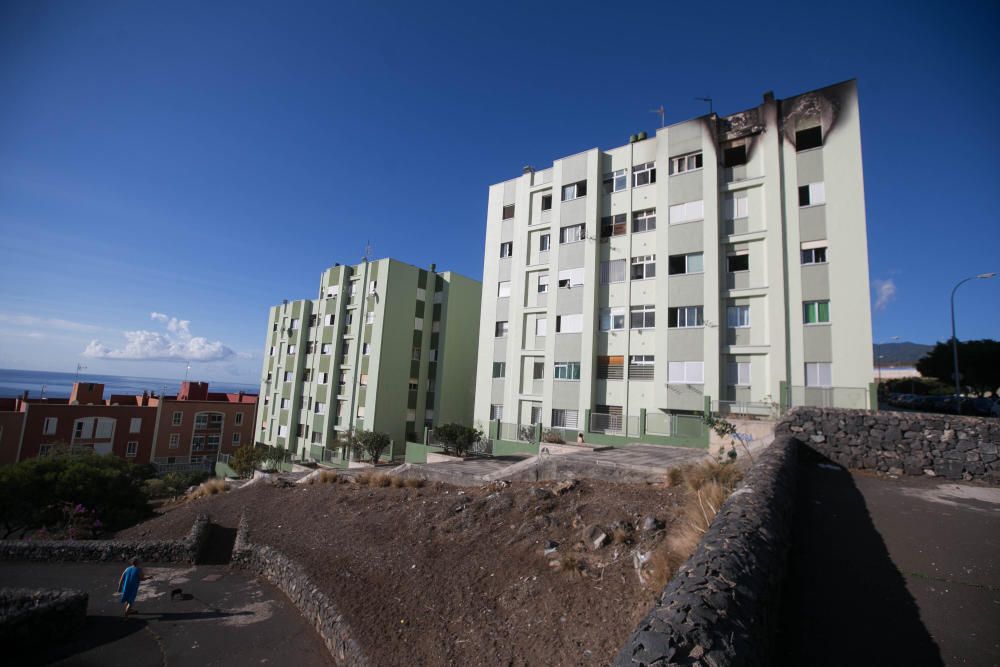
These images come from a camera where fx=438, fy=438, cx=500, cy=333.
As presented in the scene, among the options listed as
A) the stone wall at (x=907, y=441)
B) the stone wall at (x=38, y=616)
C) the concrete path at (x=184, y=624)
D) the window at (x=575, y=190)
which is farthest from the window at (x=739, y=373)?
the stone wall at (x=38, y=616)

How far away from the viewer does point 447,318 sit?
38.3m

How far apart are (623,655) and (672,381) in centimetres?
2136

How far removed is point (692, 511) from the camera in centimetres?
771

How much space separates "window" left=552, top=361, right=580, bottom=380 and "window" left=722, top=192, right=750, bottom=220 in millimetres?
11323

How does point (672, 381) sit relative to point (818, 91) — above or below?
below

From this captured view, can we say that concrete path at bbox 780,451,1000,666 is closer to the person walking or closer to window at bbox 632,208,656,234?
the person walking

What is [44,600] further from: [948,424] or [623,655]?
[948,424]

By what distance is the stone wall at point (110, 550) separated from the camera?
13.9 m

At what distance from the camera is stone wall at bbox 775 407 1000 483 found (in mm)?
10438

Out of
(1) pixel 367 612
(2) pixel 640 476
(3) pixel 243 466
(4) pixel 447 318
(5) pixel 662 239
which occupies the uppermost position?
(5) pixel 662 239

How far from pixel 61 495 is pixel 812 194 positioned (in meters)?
38.9

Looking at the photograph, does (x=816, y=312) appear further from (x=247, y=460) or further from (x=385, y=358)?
(x=247, y=460)

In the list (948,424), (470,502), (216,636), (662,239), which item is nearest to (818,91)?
(662,239)

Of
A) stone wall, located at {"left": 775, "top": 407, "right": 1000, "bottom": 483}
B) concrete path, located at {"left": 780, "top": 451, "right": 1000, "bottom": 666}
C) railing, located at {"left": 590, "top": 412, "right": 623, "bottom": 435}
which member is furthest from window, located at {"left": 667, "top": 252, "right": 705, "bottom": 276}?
concrete path, located at {"left": 780, "top": 451, "right": 1000, "bottom": 666}
